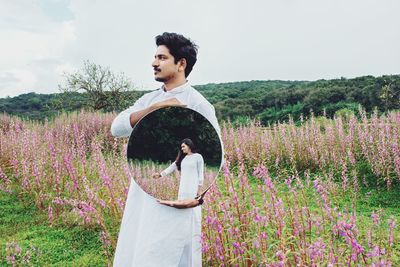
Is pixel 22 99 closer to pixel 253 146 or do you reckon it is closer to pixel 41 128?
pixel 41 128

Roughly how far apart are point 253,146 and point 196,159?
6.89m

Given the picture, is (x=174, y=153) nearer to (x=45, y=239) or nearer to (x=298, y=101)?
(x=45, y=239)

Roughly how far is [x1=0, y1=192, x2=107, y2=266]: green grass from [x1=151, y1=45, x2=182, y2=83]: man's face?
3.02 meters

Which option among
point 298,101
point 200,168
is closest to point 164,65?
point 200,168

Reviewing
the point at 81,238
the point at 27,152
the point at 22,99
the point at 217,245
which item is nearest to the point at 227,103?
the point at 22,99

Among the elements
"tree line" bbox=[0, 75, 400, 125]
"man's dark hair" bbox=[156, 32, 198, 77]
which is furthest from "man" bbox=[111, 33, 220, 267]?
"tree line" bbox=[0, 75, 400, 125]

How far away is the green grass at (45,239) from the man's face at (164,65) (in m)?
3.02

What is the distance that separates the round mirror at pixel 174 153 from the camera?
237 centimetres

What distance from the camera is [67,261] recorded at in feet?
16.4

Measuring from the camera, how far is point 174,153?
2371mm

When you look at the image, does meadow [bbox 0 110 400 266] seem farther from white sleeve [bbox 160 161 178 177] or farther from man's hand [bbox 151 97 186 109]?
man's hand [bbox 151 97 186 109]

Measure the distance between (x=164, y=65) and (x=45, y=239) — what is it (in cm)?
402

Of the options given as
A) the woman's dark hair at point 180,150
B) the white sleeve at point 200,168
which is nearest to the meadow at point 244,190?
the white sleeve at point 200,168

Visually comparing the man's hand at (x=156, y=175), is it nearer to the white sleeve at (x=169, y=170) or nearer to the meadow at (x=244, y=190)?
the white sleeve at (x=169, y=170)
